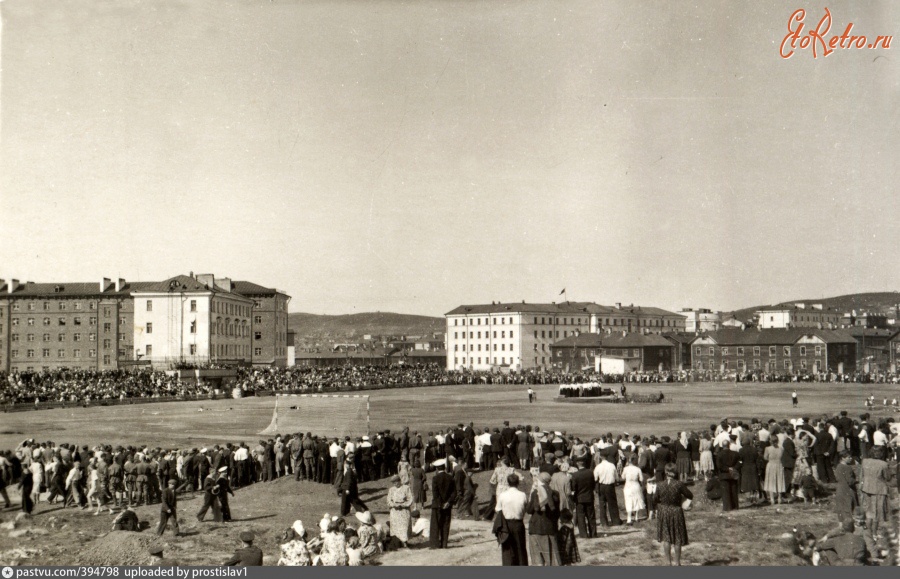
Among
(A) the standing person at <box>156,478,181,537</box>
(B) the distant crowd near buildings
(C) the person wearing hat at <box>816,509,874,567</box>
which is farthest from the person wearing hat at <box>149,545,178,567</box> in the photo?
(B) the distant crowd near buildings

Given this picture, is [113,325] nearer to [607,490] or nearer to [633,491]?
[607,490]

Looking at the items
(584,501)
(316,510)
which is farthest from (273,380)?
(584,501)

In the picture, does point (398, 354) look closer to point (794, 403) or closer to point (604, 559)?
point (794, 403)

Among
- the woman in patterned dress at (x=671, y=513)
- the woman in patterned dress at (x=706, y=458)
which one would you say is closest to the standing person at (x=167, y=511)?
the woman in patterned dress at (x=671, y=513)

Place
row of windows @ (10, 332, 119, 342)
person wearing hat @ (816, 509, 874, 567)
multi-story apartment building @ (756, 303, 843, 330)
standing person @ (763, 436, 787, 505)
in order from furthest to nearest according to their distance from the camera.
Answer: multi-story apartment building @ (756, 303, 843, 330) < row of windows @ (10, 332, 119, 342) < standing person @ (763, 436, 787, 505) < person wearing hat @ (816, 509, 874, 567)

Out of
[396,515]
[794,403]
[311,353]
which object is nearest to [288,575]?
[396,515]

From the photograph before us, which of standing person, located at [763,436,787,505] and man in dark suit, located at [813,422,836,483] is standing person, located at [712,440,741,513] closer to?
standing person, located at [763,436,787,505]
